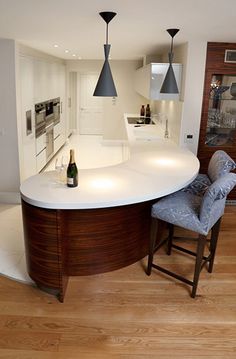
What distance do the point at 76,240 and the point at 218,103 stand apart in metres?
2.88

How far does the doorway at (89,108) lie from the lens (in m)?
10.4

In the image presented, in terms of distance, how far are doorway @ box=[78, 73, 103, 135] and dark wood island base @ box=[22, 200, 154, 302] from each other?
8.15 m

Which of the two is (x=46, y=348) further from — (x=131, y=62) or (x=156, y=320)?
(x=131, y=62)

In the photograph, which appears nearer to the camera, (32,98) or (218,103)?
(218,103)

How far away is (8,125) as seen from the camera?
4.38 metres

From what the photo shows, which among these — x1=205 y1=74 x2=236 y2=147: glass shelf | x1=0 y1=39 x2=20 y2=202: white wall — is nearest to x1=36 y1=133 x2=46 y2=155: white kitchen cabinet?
x1=0 y1=39 x2=20 y2=202: white wall

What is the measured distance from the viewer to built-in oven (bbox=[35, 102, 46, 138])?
539cm

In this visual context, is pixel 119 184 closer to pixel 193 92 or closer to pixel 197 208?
pixel 197 208

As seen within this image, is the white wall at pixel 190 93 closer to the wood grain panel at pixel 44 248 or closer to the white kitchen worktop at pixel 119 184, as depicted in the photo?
the white kitchen worktop at pixel 119 184

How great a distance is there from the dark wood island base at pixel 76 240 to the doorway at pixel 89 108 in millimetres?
8149

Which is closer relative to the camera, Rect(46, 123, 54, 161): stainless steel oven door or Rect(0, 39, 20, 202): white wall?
Rect(0, 39, 20, 202): white wall

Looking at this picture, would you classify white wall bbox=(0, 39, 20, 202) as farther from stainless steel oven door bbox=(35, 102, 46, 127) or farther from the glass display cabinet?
the glass display cabinet

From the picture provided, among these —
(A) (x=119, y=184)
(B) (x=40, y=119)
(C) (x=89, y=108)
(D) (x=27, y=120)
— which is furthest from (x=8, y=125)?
(C) (x=89, y=108)

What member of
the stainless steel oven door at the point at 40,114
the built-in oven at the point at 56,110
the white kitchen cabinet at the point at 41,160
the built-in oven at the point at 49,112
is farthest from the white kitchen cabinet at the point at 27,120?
the built-in oven at the point at 56,110
